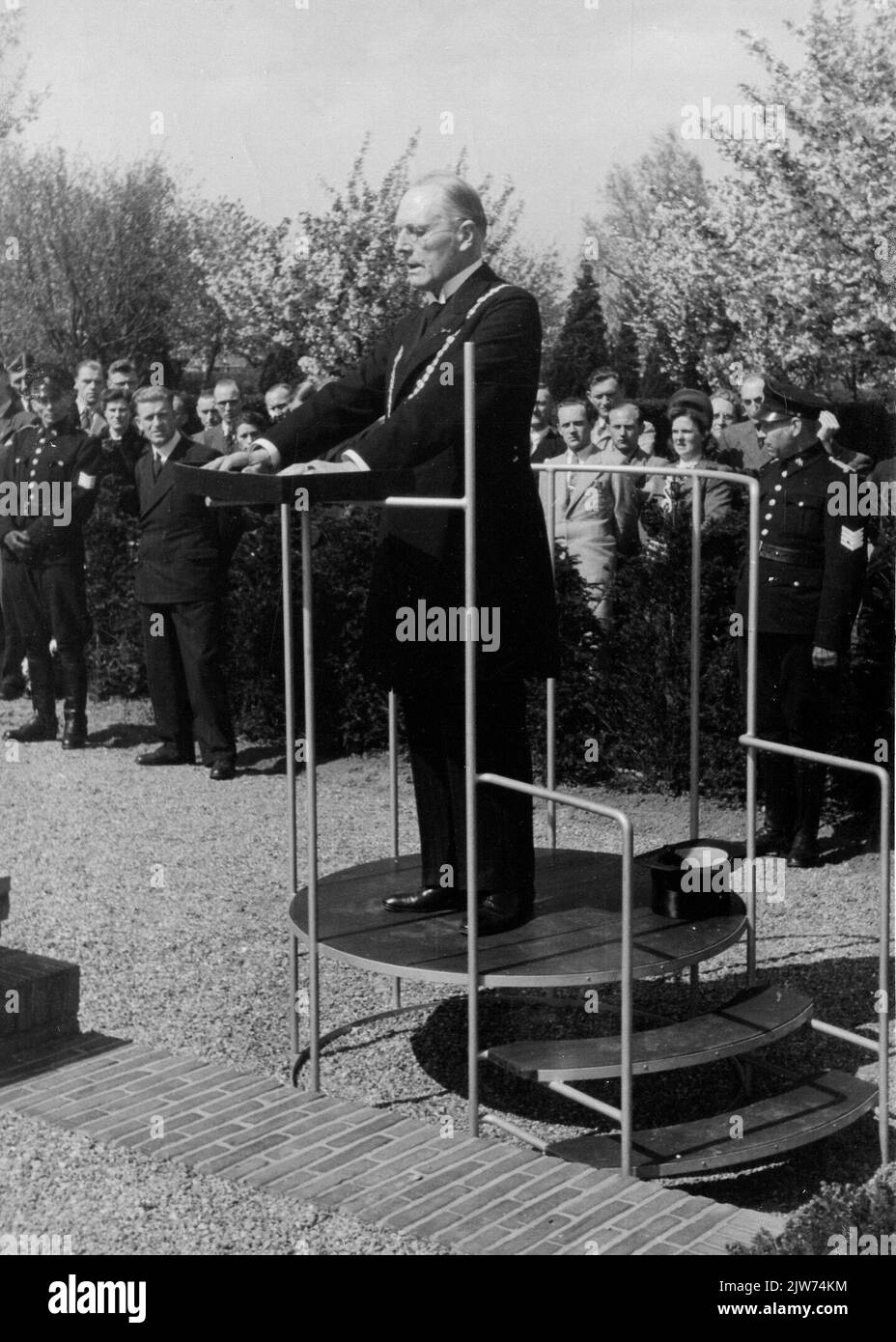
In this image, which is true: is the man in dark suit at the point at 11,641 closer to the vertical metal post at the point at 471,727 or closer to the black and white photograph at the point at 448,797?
the black and white photograph at the point at 448,797

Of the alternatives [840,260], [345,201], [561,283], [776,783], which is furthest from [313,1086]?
[561,283]

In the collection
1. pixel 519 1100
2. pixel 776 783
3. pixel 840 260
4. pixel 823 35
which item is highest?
pixel 823 35

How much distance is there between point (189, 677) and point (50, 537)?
1.32m

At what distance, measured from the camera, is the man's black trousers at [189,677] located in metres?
9.73

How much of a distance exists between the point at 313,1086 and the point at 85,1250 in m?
1.24

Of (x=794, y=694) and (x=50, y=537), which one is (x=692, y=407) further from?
(x=50, y=537)

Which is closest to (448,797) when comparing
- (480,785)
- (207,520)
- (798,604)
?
(480,785)

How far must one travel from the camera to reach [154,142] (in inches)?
702

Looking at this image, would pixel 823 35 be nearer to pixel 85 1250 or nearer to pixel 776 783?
pixel 776 783

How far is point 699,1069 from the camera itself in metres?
5.59

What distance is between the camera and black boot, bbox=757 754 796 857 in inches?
309

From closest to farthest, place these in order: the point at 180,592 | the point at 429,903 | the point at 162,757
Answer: the point at 429,903
the point at 180,592
the point at 162,757

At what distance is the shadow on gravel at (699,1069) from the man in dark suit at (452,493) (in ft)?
1.94

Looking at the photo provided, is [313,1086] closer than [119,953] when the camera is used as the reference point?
Yes
